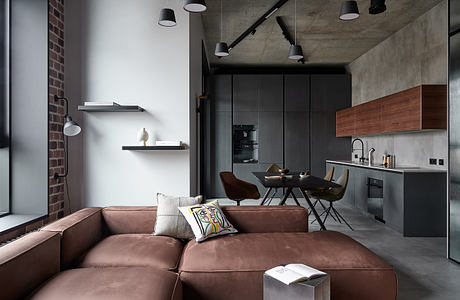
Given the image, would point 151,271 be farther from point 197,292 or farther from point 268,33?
point 268,33

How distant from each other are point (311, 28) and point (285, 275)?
530 cm

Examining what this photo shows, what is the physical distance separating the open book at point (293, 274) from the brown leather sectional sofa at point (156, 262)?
0.99 feet

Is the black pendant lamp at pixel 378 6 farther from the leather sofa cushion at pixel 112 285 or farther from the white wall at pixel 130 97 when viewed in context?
the leather sofa cushion at pixel 112 285

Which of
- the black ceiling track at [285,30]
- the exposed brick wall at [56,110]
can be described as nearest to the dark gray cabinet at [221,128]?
the black ceiling track at [285,30]

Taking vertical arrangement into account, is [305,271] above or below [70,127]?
below

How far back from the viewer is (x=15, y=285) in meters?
1.71

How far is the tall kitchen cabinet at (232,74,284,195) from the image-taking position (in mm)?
8211

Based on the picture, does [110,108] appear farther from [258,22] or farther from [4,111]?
[258,22]

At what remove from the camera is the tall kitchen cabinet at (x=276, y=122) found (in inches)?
Answer: 323


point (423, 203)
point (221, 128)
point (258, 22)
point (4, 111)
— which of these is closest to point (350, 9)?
point (258, 22)

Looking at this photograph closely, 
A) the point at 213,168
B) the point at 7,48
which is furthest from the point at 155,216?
the point at 213,168

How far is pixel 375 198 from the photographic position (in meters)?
5.54

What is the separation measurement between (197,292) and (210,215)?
2.58ft

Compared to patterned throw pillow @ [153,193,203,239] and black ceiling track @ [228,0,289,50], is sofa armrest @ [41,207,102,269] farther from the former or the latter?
black ceiling track @ [228,0,289,50]
